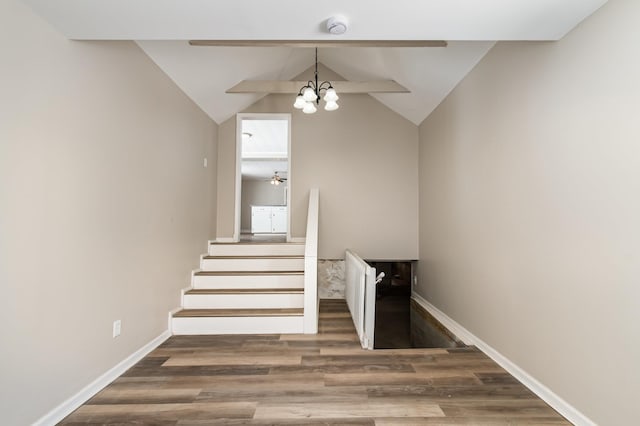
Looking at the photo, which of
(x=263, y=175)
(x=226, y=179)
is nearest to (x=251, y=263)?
(x=226, y=179)

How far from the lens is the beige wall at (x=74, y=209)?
1520 millimetres

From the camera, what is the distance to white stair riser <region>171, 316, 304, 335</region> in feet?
9.93

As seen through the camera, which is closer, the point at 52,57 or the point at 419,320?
the point at 52,57

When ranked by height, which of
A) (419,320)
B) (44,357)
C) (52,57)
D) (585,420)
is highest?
(52,57)

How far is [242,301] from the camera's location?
10.7 feet

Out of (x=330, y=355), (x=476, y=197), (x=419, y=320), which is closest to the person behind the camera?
(x=330, y=355)

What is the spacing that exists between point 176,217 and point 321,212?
216 cm

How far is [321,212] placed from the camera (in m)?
4.72

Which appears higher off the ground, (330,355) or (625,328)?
(625,328)

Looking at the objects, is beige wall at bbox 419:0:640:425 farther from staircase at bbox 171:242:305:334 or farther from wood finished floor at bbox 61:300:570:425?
staircase at bbox 171:242:305:334

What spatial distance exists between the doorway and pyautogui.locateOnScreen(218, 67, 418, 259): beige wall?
136mm

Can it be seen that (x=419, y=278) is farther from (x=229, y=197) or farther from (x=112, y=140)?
(x=112, y=140)

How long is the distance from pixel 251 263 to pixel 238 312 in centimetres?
78

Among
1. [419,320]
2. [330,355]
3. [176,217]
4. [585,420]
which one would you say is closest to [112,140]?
[176,217]
